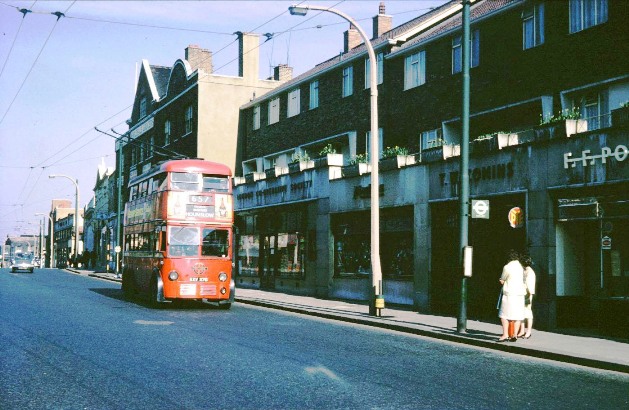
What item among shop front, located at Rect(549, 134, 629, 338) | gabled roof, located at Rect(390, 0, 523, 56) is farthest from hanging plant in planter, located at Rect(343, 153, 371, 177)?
shop front, located at Rect(549, 134, 629, 338)

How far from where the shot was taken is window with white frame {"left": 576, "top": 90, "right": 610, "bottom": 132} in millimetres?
17609

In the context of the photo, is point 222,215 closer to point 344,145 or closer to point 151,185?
point 151,185

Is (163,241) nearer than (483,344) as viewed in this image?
No

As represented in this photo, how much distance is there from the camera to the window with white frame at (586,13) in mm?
17672

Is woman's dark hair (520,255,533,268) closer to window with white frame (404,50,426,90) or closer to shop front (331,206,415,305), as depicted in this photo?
shop front (331,206,415,305)

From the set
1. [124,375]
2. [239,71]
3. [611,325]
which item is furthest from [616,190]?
[239,71]

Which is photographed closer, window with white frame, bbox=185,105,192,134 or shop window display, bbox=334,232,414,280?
shop window display, bbox=334,232,414,280

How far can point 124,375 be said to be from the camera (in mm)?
9430

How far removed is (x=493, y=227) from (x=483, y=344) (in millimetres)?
5469

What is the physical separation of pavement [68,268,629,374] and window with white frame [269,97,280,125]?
14755 millimetres

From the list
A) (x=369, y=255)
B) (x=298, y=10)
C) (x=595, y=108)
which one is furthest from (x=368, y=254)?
(x=298, y=10)

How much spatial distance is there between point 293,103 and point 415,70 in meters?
9.75

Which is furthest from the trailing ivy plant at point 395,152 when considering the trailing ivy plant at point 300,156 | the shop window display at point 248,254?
the shop window display at point 248,254

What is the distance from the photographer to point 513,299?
45.4 ft
